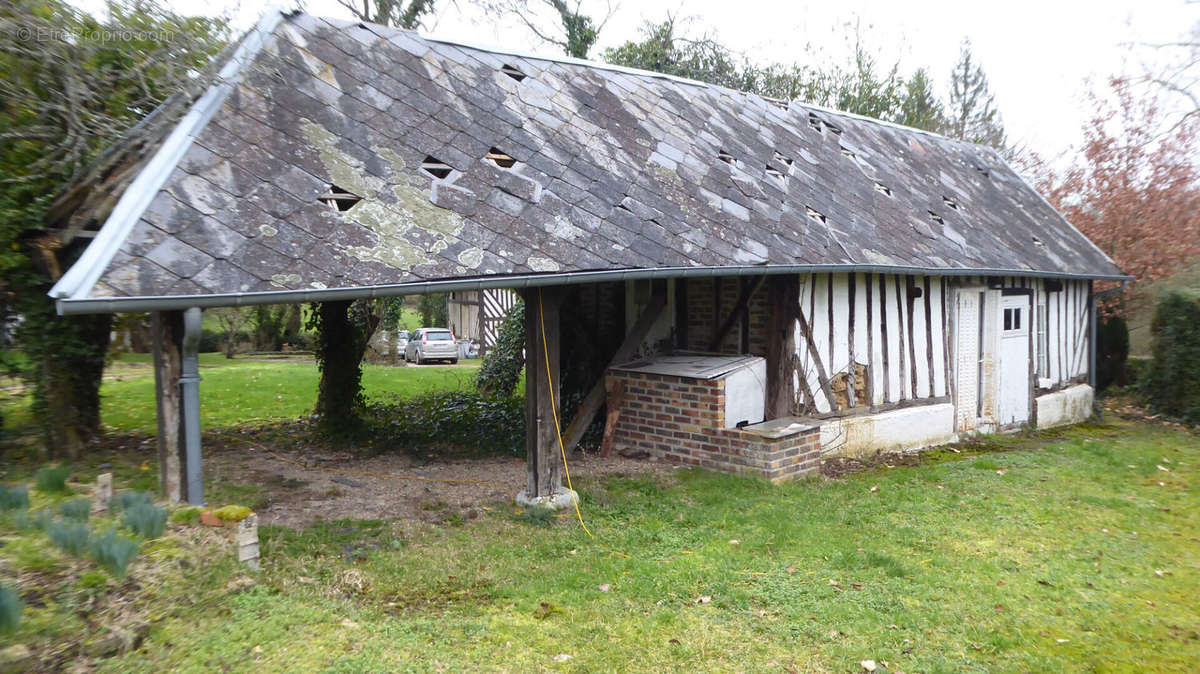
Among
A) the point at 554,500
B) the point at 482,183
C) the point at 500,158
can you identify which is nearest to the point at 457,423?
the point at 554,500

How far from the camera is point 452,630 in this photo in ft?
13.0

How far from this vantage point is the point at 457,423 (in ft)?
32.6

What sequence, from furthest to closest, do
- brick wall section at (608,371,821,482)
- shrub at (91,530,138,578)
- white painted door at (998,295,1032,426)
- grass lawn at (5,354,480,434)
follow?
white painted door at (998,295,1032,426) → grass lawn at (5,354,480,434) → brick wall section at (608,371,821,482) → shrub at (91,530,138,578)

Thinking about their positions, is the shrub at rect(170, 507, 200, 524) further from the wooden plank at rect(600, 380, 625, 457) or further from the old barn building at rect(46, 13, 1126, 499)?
the wooden plank at rect(600, 380, 625, 457)

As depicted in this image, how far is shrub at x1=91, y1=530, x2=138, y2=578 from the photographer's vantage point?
3.21 metres

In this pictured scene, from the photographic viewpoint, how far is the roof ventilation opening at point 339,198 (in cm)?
519

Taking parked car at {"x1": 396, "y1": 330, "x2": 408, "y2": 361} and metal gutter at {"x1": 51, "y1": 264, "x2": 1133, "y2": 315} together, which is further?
parked car at {"x1": 396, "y1": 330, "x2": 408, "y2": 361}

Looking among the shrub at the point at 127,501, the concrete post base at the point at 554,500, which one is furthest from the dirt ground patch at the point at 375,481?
the shrub at the point at 127,501

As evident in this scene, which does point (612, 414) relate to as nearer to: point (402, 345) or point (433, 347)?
point (433, 347)

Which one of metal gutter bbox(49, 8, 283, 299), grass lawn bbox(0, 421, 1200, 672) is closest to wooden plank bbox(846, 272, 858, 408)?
grass lawn bbox(0, 421, 1200, 672)

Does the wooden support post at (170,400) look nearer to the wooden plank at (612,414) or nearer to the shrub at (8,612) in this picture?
the shrub at (8,612)

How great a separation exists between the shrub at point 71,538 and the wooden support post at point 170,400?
3.50ft

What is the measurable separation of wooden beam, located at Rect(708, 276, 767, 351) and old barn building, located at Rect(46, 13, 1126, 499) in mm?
21

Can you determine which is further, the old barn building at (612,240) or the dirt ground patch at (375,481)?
the dirt ground patch at (375,481)
